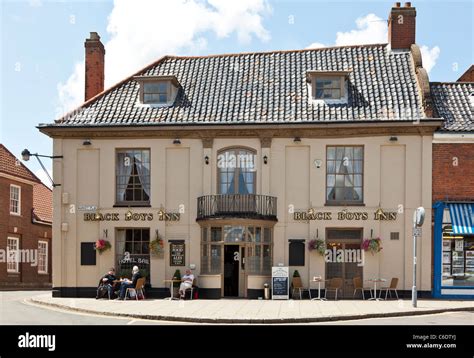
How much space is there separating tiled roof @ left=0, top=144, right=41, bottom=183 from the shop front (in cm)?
2229

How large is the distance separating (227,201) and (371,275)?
6.05 m

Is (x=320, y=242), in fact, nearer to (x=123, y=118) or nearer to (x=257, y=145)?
(x=257, y=145)

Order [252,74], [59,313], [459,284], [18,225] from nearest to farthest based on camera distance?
[59,313] < [459,284] < [252,74] < [18,225]

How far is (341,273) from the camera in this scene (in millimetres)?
25172

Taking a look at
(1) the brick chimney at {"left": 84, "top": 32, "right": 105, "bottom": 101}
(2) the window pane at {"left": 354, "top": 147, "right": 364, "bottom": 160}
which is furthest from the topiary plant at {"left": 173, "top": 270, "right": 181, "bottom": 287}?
(1) the brick chimney at {"left": 84, "top": 32, "right": 105, "bottom": 101}

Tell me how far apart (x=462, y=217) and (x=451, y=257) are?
5.15ft

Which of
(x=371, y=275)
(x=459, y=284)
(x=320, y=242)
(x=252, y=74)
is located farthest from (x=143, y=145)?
(x=459, y=284)

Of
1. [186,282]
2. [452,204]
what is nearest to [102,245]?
[186,282]

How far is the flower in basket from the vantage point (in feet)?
84.1

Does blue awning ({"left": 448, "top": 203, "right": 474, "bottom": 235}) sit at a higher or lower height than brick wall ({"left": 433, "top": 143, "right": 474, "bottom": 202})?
lower

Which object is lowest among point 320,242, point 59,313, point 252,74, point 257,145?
point 59,313

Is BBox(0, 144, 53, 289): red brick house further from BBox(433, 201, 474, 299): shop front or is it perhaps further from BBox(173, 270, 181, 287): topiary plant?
BBox(433, 201, 474, 299): shop front

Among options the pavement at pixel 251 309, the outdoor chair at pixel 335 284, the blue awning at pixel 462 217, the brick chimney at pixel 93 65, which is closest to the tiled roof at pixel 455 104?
the blue awning at pixel 462 217
